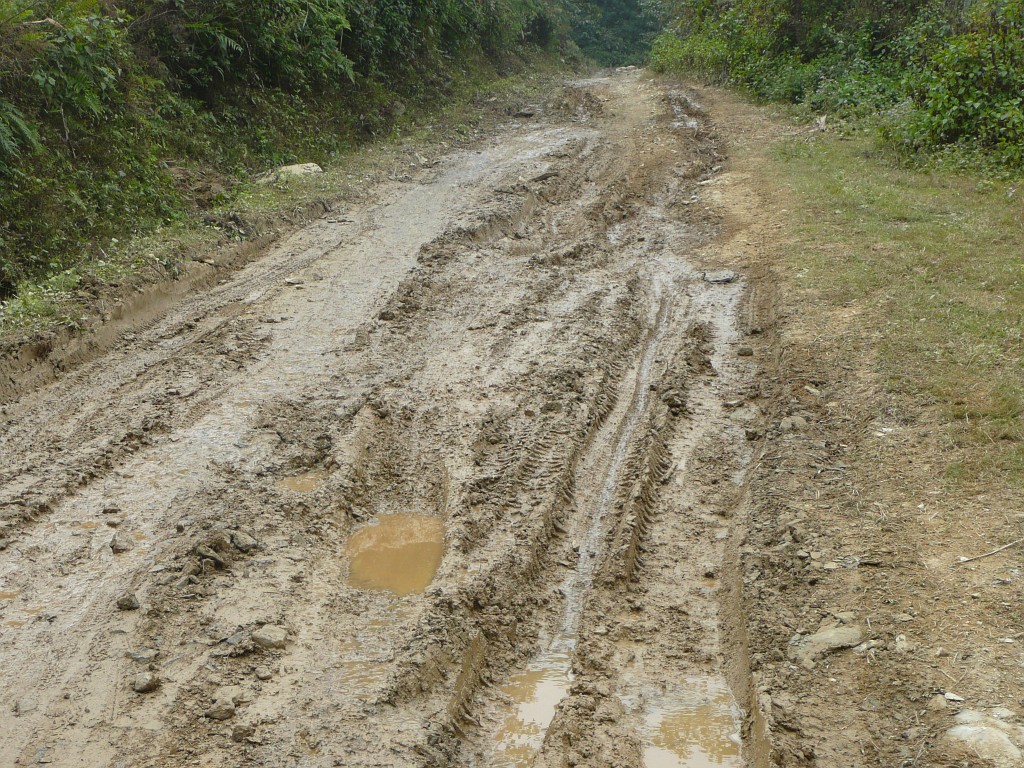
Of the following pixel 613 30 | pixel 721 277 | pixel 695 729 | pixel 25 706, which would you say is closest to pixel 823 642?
pixel 695 729

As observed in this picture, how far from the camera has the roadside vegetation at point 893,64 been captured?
35.9 ft

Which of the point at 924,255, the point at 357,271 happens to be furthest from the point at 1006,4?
the point at 357,271

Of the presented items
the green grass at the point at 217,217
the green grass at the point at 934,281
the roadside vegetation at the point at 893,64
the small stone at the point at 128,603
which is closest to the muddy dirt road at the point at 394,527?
the small stone at the point at 128,603

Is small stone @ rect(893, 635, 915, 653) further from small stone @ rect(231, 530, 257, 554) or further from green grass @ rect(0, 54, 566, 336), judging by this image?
green grass @ rect(0, 54, 566, 336)

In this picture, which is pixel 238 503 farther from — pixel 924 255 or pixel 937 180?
pixel 937 180

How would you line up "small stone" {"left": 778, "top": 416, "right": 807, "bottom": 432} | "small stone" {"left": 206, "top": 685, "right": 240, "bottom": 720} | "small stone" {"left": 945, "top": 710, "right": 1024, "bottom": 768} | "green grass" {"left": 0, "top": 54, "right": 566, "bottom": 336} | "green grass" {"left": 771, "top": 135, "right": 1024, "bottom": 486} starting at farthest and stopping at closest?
"green grass" {"left": 0, "top": 54, "right": 566, "bottom": 336}
"small stone" {"left": 778, "top": 416, "right": 807, "bottom": 432}
"green grass" {"left": 771, "top": 135, "right": 1024, "bottom": 486}
"small stone" {"left": 206, "top": 685, "right": 240, "bottom": 720}
"small stone" {"left": 945, "top": 710, "right": 1024, "bottom": 768}

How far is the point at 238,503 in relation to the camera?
473 centimetres

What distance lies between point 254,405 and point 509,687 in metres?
3.06

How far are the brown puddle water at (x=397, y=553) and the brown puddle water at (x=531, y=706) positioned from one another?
77cm

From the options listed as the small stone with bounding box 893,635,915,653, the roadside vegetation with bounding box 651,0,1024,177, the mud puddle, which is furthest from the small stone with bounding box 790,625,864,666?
the roadside vegetation with bounding box 651,0,1024,177

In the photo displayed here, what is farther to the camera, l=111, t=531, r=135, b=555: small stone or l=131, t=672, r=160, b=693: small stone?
l=111, t=531, r=135, b=555: small stone

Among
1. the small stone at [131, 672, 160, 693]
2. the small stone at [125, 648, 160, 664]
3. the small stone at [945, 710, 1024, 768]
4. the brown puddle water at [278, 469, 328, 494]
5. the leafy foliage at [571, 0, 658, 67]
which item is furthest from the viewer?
the leafy foliage at [571, 0, 658, 67]

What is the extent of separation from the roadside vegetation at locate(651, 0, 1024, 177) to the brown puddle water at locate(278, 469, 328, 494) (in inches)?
359

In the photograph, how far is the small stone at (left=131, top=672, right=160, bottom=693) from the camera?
349cm
